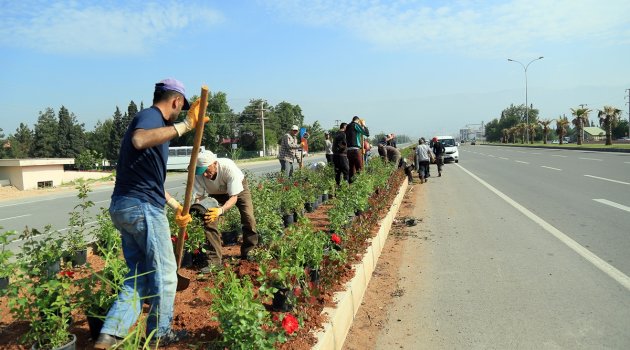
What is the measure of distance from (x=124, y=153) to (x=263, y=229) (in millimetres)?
2910

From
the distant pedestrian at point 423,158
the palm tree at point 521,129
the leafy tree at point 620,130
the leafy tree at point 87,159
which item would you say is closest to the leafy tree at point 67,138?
the leafy tree at point 87,159

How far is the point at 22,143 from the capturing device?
240 feet

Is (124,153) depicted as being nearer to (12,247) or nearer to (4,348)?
(4,348)

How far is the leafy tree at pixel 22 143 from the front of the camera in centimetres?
6569

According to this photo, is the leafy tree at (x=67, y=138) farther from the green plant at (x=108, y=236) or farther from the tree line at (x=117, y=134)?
the green plant at (x=108, y=236)

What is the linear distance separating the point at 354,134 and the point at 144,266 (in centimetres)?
780

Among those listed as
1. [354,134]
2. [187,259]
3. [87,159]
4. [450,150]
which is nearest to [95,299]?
[187,259]

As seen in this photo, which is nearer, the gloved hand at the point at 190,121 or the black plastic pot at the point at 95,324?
the gloved hand at the point at 190,121

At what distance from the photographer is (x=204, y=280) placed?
451 centimetres

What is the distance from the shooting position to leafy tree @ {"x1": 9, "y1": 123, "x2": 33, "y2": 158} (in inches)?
2586

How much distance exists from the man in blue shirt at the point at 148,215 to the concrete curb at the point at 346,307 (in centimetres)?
103

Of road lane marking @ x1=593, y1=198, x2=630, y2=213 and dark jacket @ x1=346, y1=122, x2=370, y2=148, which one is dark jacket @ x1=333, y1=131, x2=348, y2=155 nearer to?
dark jacket @ x1=346, y1=122, x2=370, y2=148

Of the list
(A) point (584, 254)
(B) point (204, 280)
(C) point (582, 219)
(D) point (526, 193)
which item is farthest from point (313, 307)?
(D) point (526, 193)

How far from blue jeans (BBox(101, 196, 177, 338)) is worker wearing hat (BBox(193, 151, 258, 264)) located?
3.90 feet
